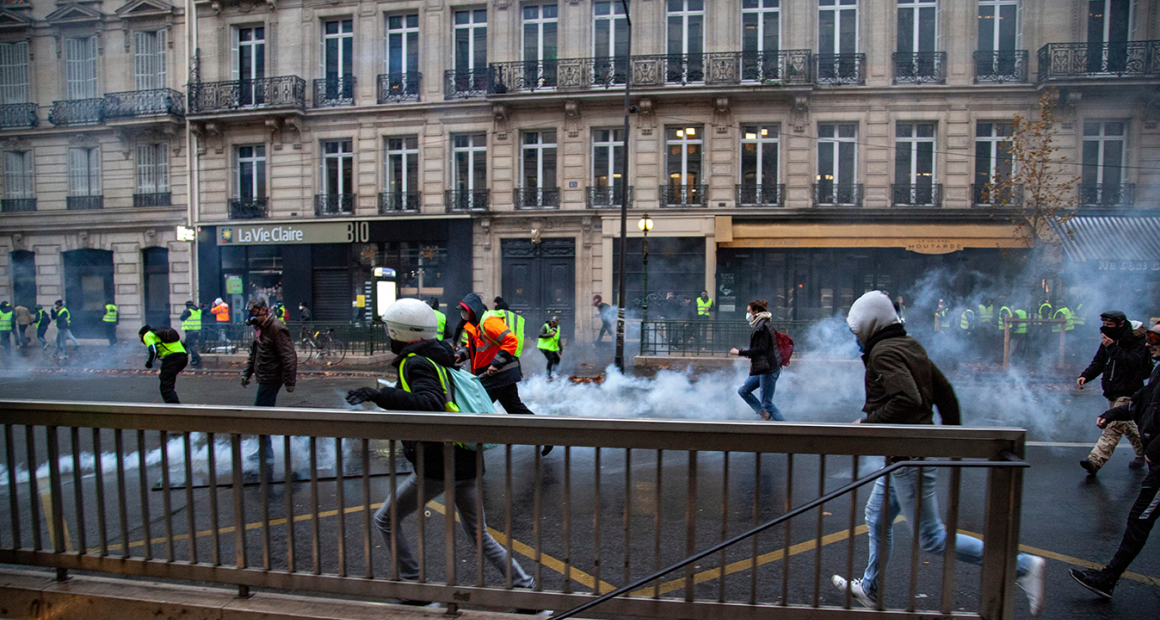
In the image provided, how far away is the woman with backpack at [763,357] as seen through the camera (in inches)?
275

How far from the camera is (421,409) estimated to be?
2756mm

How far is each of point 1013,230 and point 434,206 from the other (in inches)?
681

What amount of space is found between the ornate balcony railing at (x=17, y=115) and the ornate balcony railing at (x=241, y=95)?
31.6 feet

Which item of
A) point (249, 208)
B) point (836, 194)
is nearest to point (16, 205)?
point (249, 208)

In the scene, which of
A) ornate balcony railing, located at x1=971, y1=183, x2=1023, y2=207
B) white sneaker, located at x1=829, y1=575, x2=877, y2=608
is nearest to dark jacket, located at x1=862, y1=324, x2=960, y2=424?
white sneaker, located at x1=829, y1=575, x2=877, y2=608

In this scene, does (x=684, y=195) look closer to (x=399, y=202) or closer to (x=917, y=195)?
(x=917, y=195)

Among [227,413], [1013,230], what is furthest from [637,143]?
[227,413]

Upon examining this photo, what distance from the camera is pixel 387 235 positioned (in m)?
20.0

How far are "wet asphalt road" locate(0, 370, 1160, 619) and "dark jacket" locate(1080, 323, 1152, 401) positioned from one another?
31.1 inches

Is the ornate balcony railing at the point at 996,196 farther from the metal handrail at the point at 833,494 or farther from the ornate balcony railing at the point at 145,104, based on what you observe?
the ornate balcony railing at the point at 145,104

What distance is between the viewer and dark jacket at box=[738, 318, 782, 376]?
22.9 feet

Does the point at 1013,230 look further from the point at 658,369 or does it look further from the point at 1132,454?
the point at 1132,454

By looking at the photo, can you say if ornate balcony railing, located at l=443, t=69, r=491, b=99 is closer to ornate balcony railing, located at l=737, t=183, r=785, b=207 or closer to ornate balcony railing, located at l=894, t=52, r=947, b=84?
ornate balcony railing, located at l=737, t=183, r=785, b=207

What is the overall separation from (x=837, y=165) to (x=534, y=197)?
31.0ft
